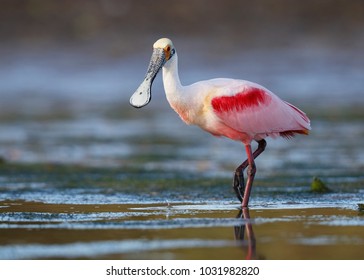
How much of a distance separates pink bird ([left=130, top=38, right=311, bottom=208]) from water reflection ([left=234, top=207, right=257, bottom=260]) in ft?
2.34

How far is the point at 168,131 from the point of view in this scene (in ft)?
63.6

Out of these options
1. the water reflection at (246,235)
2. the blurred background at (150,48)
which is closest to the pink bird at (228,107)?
the water reflection at (246,235)

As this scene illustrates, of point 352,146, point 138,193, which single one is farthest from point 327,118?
point 138,193

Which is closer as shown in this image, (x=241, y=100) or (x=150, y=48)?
(x=241, y=100)

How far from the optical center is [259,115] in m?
10.9

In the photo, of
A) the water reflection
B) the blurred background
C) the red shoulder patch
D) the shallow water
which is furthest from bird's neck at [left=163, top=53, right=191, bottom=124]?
the blurred background

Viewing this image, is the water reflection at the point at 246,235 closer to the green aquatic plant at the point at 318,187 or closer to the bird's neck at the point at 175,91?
the bird's neck at the point at 175,91

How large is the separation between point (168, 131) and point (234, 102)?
28.4 ft

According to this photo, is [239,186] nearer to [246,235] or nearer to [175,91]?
[175,91]

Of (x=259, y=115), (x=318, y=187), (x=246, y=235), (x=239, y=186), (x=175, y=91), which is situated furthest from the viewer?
(x=318, y=187)

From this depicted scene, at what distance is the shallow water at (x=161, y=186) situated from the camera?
832 cm

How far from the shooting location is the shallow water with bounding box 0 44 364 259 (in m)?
8.32

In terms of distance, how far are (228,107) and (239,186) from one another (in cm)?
78

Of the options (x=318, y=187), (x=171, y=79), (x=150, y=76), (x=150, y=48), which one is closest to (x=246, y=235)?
(x=171, y=79)
